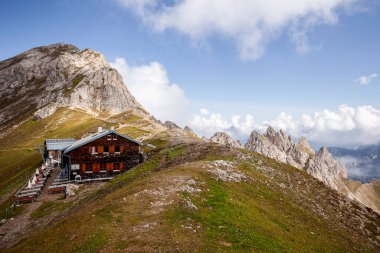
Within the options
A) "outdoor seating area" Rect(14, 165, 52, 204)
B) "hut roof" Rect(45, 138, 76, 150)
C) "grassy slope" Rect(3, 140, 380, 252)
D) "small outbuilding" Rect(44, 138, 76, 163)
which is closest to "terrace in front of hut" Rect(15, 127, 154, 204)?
"outdoor seating area" Rect(14, 165, 52, 204)

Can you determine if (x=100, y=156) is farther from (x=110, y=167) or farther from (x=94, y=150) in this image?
(x=110, y=167)

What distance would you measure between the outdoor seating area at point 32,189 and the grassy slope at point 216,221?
1018 inches

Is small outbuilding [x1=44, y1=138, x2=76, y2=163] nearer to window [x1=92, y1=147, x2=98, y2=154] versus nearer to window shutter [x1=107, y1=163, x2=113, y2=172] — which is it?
window [x1=92, y1=147, x2=98, y2=154]

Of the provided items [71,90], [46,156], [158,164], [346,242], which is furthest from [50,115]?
[346,242]

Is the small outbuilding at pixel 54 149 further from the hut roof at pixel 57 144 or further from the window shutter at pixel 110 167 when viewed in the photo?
the window shutter at pixel 110 167

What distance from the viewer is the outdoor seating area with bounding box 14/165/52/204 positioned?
56878 millimetres

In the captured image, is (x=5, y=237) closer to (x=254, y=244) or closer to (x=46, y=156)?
(x=254, y=244)

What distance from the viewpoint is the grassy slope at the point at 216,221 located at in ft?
74.9

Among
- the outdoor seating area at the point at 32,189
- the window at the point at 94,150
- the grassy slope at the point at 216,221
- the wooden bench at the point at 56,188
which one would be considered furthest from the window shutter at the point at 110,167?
the grassy slope at the point at 216,221

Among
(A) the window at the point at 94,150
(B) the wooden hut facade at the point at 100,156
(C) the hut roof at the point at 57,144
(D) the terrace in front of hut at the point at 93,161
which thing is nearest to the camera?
(D) the terrace in front of hut at the point at 93,161

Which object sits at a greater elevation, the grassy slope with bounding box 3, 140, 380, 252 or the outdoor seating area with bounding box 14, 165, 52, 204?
the grassy slope with bounding box 3, 140, 380, 252

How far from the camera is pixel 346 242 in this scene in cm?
3322

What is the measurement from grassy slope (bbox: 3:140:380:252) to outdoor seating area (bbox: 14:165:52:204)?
25854 millimetres

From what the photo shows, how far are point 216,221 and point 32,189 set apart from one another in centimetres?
5108
